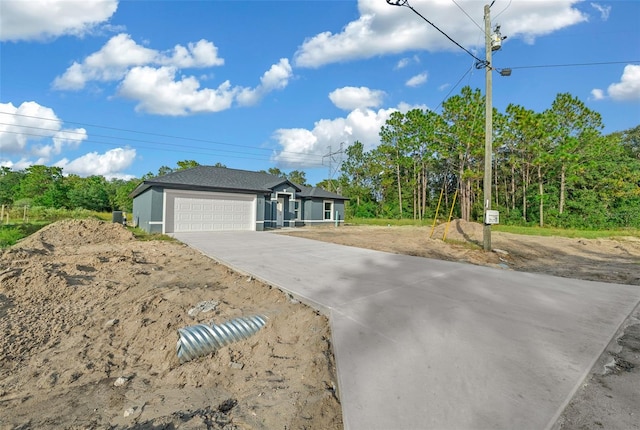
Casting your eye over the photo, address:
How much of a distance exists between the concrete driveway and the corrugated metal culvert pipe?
96 centimetres

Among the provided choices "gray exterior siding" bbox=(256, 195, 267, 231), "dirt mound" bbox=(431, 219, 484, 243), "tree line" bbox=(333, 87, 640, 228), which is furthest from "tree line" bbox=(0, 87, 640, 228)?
"gray exterior siding" bbox=(256, 195, 267, 231)

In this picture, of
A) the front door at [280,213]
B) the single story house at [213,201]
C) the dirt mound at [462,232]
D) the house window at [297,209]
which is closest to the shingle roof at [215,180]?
the single story house at [213,201]

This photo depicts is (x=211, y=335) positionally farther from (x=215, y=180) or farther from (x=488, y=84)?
(x=215, y=180)

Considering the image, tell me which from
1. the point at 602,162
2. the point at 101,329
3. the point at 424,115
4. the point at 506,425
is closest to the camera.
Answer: the point at 506,425

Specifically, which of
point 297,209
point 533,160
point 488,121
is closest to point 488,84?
point 488,121

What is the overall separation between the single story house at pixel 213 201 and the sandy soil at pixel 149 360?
8922mm

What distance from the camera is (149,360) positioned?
299 centimetres

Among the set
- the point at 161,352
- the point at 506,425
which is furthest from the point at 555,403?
the point at 161,352

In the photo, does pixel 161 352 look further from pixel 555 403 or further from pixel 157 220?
pixel 157 220

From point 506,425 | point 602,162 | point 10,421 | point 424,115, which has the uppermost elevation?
point 424,115

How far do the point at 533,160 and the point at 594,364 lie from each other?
26.8m

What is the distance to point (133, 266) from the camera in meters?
6.68

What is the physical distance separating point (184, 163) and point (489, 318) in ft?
146

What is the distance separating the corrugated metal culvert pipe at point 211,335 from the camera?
2.95m
